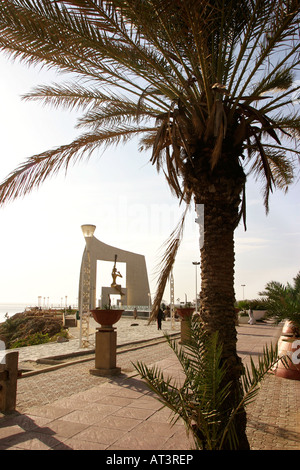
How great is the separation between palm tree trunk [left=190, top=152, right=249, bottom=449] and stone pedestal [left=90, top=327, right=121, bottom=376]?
3993mm

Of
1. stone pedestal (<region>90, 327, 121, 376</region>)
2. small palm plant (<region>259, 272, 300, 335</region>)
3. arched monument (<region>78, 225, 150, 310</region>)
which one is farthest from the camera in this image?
arched monument (<region>78, 225, 150, 310</region>)

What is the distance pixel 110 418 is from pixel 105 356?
2.96 meters

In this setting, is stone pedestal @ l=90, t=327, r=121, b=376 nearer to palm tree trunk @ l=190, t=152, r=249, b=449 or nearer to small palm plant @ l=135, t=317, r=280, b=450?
palm tree trunk @ l=190, t=152, r=249, b=449

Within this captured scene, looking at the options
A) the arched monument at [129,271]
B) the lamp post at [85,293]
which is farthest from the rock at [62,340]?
the arched monument at [129,271]

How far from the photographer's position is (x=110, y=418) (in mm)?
4492

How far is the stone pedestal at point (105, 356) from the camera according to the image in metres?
7.26

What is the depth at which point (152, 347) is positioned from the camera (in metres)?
11.6

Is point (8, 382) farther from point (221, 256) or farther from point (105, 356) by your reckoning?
point (221, 256)

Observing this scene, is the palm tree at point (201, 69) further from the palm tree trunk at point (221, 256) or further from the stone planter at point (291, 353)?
the stone planter at point (291, 353)

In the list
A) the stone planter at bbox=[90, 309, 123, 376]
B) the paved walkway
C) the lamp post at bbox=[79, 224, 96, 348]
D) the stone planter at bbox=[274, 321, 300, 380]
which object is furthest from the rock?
the stone planter at bbox=[274, 321, 300, 380]

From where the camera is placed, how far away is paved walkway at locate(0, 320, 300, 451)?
3.75 m

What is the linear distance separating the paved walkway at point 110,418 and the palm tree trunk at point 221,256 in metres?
0.92

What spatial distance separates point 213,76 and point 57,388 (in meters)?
5.25
